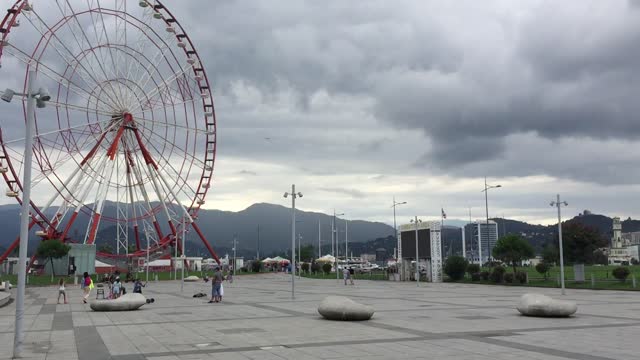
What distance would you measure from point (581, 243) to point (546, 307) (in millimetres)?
30974

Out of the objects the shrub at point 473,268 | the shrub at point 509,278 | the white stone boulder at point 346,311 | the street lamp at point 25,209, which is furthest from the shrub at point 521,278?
the street lamp at point 25,209

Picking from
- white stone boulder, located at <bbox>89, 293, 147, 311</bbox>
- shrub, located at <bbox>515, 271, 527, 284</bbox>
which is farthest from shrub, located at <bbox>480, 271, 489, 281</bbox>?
white stone boulder, located at <bbox>89, 293, 147, 311</bbox>

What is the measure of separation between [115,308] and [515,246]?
129ft

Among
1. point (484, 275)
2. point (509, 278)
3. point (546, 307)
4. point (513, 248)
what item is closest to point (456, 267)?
point (484, 275)

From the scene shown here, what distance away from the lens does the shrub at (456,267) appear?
60.3 metres

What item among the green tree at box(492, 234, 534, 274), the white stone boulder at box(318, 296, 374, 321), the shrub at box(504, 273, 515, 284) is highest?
the green tree at box(492, 234, 534, 274)

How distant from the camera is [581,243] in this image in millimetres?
49375

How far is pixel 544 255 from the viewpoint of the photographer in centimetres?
6250

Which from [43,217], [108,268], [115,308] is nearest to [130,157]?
[43,217]

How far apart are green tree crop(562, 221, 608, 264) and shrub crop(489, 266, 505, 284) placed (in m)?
5.77

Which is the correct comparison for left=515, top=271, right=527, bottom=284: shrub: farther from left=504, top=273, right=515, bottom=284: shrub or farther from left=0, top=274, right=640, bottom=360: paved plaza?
→ left=0, top=274, right=640, bottom=360: paved plaza

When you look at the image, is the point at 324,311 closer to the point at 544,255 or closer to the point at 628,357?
the point at 628,357

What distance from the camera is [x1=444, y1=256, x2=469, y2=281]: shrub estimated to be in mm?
60281

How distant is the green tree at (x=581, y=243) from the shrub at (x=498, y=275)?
5767mm
